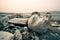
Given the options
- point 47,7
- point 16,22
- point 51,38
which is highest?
point 47,7

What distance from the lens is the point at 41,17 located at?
4.09 feet

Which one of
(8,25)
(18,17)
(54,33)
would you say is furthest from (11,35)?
(54,33)

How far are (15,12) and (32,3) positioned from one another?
203 millimetres

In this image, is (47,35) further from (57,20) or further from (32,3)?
(32,3)

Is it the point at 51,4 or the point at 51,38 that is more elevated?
the point at 51,4

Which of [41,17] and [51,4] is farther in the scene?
[51,4]

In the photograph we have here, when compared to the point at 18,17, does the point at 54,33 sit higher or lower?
lower

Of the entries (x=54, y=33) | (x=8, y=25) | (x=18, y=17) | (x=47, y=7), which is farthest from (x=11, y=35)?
(x=47, y=7)

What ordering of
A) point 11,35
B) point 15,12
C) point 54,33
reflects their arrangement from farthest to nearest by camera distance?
point 15,12 → point 54,33 → point 11,35

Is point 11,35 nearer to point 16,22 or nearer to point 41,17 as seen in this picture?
point 16,22

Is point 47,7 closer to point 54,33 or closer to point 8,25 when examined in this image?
point 54,33

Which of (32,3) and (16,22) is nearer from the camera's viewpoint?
(16,22)

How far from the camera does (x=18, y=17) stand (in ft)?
4.29

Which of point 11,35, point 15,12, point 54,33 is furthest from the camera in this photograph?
point 15,12
